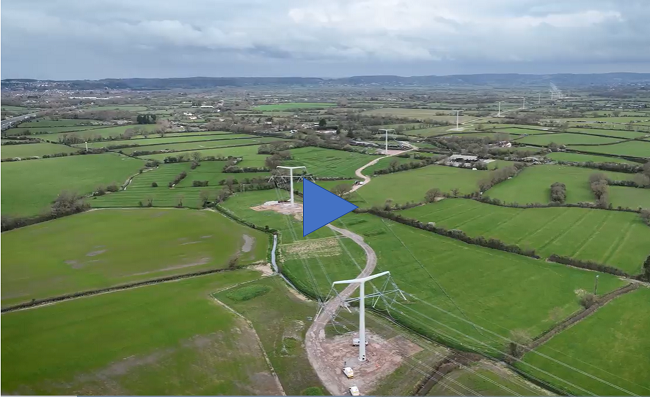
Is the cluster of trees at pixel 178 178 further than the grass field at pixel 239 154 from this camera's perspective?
No

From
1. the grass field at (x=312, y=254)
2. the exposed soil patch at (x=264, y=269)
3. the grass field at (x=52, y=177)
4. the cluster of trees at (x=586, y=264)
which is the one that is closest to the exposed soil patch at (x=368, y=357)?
the grass field at (x=312, y=254)

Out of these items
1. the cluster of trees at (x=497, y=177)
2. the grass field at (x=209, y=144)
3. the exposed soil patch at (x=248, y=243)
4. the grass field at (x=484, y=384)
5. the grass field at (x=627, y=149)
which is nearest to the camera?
the grass field at (x=484, y=384)

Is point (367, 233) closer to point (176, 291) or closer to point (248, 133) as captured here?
point (176, 291)

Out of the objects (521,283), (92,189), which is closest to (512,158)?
(521,283)

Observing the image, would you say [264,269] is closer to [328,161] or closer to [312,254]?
[312,254]

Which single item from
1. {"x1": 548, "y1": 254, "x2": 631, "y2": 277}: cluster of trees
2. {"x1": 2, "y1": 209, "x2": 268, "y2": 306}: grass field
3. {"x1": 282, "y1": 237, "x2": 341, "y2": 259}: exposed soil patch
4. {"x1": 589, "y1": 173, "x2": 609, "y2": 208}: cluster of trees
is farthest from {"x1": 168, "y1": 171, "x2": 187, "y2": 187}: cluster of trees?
{"x1": 589, "y1": 173, "x2": 609, "y2": 208}: cluster of trees

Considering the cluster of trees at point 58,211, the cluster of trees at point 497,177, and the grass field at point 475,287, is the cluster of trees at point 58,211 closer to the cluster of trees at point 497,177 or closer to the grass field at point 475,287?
the grass field at point 475,287
